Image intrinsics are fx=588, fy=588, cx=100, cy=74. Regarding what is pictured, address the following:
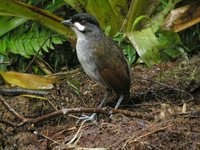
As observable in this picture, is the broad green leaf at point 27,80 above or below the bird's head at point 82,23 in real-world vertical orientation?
below

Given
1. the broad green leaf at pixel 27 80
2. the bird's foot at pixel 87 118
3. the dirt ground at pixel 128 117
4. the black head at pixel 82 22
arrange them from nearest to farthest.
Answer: the dirt ground at pixel 128 117 → the bird's foot at pixel 87 118 → the black head at pixel 82 22 → the broad green leaf at pixel 27 80

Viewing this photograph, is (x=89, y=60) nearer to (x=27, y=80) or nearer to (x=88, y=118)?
(x=88, y=118)

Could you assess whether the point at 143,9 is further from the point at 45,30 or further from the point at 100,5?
the point at 45,30

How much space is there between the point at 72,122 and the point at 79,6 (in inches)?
76.3

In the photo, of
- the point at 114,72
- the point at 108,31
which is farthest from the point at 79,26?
the point at 108,31

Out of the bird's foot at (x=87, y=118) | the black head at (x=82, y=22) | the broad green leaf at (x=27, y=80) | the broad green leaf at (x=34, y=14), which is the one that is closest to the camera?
the bird's foot at (x=87, y=118)

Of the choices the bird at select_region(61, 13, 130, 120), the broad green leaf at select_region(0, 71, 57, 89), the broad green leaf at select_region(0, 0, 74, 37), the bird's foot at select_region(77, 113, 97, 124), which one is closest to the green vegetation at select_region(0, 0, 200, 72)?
the broad green leaf at select_region(0, 0, 74, 37)

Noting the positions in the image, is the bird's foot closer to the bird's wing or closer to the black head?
the bird's wing

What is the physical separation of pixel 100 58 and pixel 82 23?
0.44 metres

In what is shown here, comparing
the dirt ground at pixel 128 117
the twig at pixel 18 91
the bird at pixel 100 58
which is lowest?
the dirt ground at pixel 128 117

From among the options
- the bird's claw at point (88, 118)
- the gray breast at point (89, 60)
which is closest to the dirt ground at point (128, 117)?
the bird's claw at point (88, 118)

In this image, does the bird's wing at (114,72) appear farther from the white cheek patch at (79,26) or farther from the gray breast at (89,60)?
the white cheek patch at (79,26)

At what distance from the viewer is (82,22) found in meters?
6.29

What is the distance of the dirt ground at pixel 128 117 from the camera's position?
511 cm
